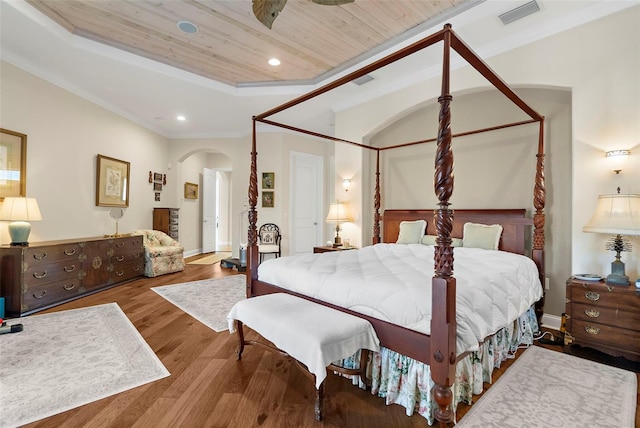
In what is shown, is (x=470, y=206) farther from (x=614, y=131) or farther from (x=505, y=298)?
(x=505, y=298)

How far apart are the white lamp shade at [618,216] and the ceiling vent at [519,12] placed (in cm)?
176

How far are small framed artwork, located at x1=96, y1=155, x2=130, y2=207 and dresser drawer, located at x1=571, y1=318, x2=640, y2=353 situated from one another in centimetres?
635

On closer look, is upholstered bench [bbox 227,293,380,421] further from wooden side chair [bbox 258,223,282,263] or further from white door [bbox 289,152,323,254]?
white door [bbox 289,152,323,254]

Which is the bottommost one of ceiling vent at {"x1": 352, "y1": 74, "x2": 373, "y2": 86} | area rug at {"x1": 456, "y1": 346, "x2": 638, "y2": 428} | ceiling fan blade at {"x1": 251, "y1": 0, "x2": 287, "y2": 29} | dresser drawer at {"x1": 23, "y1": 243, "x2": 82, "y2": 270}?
area rug at {"x1": 456, "y1": 346, "x2": 638, "y2": 428}

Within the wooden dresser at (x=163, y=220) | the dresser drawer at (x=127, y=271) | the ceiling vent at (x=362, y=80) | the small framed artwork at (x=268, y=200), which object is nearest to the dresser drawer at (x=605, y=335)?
the ceiling vent at (x=362, y=80)

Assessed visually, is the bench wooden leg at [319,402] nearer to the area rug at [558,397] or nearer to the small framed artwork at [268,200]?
the area rug at [558,397]

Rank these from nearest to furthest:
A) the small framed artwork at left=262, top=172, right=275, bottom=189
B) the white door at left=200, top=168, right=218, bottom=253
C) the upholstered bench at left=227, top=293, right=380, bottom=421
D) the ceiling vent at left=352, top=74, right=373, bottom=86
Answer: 1. the upholstered bench at left=227, top=293, right=380, bottom=421
2. the ceiling vent at left=352, top=74, right=373, bottom=86
3. the small framed artwork at left=262, top=172, right=275, bottom=189
4. the white door at left=200, top=168, right=218, bottom=253

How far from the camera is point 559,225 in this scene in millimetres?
3104

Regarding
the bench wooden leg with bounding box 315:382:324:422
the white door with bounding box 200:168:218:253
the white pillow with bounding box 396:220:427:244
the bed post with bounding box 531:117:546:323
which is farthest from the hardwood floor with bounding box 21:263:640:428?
the white door with bounding box 200:168:218:253

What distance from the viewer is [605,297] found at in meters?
2.29

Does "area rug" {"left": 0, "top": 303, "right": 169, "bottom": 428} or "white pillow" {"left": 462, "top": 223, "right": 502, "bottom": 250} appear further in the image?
"white pillow" {"left": 462, "top": 223, "right": 502, "bottom": 250}

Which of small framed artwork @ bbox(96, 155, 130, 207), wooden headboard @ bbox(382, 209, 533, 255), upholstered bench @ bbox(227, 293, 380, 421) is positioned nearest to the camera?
upholstered bench @ bbox(227, 293, 380, 421)

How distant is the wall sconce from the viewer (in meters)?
2.43

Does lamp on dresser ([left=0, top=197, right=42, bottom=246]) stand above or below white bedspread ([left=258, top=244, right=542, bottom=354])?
above
